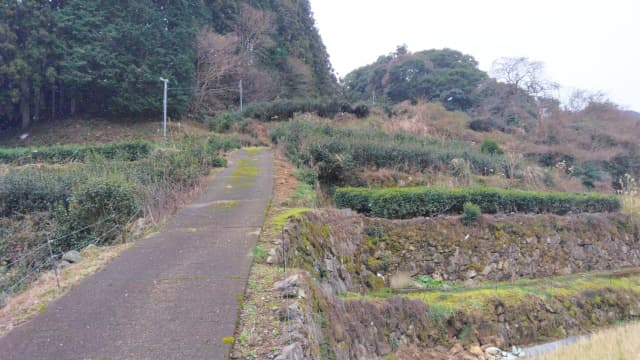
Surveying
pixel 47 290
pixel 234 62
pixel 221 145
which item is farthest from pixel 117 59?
pixel 47 290

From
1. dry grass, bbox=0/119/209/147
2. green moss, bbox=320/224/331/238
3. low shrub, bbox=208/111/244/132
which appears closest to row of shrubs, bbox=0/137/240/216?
green moss, bbox=320/224/331/238

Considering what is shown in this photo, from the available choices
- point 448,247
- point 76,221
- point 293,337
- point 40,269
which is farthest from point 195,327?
point 448,247

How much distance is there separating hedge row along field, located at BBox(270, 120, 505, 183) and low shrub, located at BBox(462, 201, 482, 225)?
284 centimetres

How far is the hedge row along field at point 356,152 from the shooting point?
11.5 m

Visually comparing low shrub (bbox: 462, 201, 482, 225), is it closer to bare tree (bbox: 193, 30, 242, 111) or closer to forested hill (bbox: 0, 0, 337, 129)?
forested hill (bbox: 0, 0, 337, 129)

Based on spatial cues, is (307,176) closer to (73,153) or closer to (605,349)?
(605,349)

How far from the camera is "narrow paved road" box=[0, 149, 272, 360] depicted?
145 inches

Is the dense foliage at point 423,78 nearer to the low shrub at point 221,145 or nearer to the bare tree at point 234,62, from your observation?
the bare tree at point 234,62

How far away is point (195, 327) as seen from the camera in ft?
13.0

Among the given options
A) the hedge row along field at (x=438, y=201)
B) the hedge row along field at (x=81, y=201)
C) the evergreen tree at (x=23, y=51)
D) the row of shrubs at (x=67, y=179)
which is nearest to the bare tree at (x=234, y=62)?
the evergreen tree at (x=23, y=51)

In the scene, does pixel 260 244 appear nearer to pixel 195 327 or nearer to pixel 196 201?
pixel 195 327

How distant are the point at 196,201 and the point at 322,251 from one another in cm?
280

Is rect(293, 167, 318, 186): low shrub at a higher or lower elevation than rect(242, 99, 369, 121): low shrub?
lower

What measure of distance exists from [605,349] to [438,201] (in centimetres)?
455
